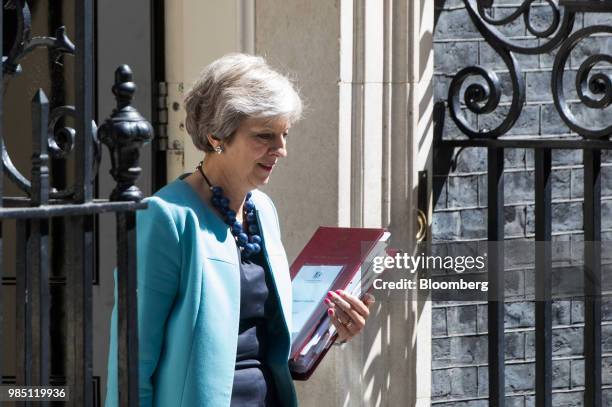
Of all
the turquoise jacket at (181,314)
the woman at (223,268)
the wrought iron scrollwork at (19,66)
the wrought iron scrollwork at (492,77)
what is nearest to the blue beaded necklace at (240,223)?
the woman at (223,268)

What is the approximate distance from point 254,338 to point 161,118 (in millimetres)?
1770

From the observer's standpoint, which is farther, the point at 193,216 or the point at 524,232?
the point at 524,232

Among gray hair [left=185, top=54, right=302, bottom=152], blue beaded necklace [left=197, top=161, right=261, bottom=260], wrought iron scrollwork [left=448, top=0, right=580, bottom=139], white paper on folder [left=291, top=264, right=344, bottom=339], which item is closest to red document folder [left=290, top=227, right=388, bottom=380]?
white paper on folder [left=291, top=264, right=344, bottom=339]

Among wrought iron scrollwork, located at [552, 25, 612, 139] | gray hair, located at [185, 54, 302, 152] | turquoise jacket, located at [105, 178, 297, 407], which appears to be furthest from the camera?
wrought iron scrollwork, located at [552, 25, 612, 139]

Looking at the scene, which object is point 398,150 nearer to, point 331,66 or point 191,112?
point 331,66

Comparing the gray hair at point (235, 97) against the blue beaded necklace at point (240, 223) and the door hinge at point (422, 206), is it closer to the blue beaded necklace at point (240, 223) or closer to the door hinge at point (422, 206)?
the blue beaded necklace at point (240, 223)

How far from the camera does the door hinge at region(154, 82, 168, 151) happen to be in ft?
16.1

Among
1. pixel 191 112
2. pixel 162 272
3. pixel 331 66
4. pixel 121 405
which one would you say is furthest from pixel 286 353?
pixel 331 66

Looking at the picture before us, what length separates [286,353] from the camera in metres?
3.32

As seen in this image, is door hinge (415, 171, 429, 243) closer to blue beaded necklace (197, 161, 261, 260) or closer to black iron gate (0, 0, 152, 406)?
blue beaded necklace (197, 161, 261, 260)

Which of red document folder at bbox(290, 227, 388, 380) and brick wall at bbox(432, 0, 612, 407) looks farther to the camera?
brick wall at bbox(432, 0, 612, 407)

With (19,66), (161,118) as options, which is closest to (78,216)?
Answer: (19,66)

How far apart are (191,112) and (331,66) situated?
1.34m

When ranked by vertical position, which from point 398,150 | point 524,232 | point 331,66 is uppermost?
point 331,66
